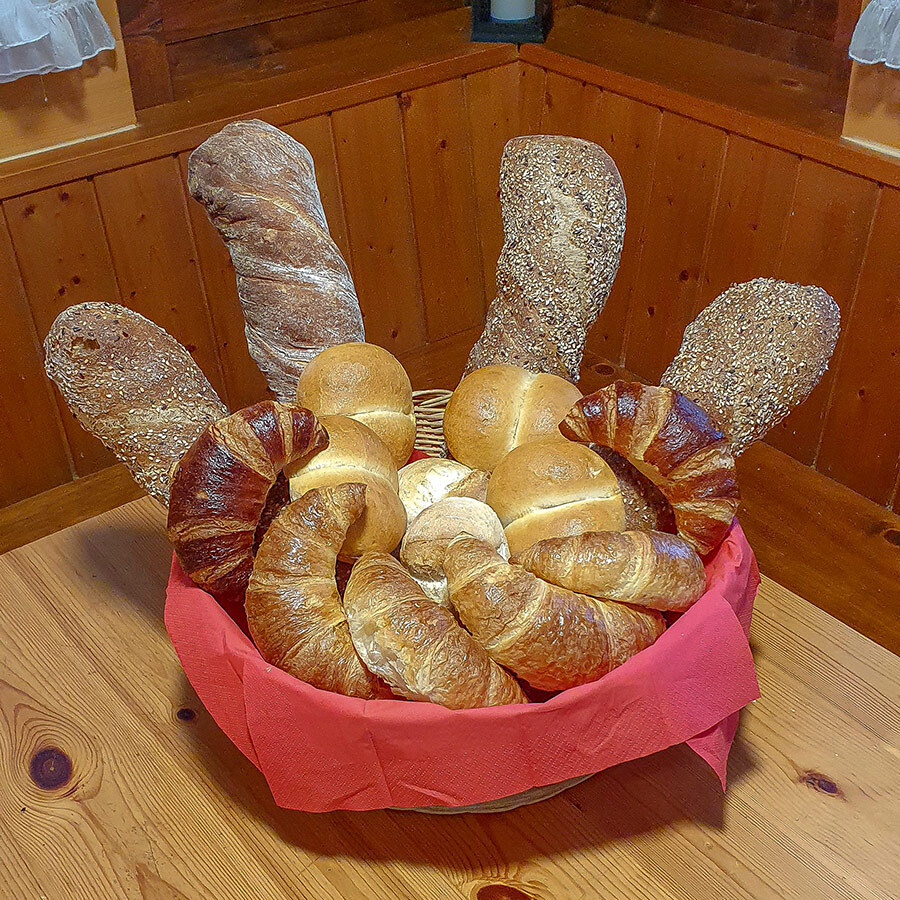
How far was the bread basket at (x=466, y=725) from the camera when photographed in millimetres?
673

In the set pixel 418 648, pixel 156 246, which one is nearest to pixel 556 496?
pixel 418 648

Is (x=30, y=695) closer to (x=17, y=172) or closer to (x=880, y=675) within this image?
(x=880, y=675)

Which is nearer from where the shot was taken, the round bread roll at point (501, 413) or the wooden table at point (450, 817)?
the wooden table at point (450, 817)

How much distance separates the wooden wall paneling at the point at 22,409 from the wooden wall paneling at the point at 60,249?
0.06ft

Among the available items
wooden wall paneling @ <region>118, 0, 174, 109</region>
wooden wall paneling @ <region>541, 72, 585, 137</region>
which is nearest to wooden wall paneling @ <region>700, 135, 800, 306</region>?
wooden wall paneling @ <region>541, 72, 585, 137</region>

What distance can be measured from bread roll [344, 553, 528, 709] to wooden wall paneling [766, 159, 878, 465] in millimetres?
1078

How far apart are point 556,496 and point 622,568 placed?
0.39 feet

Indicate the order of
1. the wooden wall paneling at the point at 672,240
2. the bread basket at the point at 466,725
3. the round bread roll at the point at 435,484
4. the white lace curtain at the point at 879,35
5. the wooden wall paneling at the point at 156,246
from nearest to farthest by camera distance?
the bread basket at the point at 466,725, the round bread roll at the point at 435,484, the white lace curtain at the point at 879,35, the wooden wall paneling at the point at 156,246, the wooden wall paneling at the point at 672,240

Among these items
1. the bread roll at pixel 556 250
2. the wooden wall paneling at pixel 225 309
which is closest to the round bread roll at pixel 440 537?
the bread roll at pixel 556 250

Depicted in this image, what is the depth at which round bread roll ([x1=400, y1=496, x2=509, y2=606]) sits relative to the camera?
0.79 metres

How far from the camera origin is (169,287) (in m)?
1.67

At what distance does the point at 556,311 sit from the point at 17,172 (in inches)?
34.9

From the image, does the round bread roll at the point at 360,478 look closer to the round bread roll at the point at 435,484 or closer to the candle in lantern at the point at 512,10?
the round bread roll at the point at 435,484

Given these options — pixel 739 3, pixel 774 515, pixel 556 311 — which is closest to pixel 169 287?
pixel 556 311
